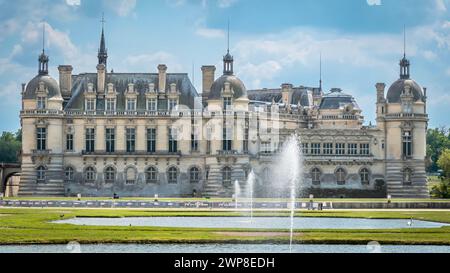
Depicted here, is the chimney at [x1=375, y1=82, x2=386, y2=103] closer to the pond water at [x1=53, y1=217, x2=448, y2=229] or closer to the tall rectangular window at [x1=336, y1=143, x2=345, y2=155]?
the tall rectangular window at [x1=336, y1=143, x2=345, y2=155]

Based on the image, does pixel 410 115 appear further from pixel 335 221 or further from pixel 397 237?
pixel 397 237

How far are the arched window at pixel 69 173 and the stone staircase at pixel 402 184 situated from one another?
2838 centimetres

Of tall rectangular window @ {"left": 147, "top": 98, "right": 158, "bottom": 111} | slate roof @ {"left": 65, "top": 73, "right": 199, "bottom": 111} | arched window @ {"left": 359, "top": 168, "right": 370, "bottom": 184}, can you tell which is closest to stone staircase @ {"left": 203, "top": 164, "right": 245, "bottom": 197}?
slate roof @ {"left": 65, "top": 73, "right": 199, "bottom": 111}

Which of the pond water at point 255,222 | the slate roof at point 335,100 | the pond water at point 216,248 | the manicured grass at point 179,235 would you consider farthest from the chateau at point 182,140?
the pond water at point 216,248

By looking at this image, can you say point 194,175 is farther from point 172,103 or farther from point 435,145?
point 435,145

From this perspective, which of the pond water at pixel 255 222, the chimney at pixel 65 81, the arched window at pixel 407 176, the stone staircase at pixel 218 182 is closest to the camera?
the pond water at pixel 255 222

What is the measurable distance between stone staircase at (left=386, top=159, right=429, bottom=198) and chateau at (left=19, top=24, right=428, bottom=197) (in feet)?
0.30

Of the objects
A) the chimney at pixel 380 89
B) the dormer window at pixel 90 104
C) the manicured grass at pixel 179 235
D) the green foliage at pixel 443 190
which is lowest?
the manicured grass at pixel 179 235

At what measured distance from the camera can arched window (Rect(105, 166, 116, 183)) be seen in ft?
297

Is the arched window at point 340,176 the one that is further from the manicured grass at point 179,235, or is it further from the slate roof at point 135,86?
the manicured grass at point 179,235

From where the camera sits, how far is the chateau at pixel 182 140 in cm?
8944
